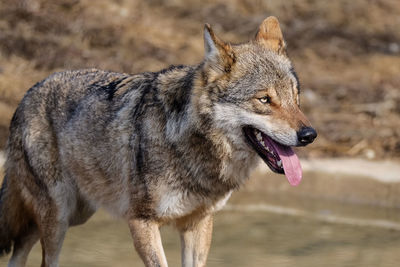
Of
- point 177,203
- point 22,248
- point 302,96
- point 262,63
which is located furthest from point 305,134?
point 302,96

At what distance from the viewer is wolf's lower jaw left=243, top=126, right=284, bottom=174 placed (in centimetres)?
409

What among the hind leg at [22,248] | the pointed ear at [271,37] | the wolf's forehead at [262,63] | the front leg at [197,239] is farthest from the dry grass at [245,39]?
the wolf's forehead at [262,63]

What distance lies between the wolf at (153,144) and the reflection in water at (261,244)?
25.7 inches

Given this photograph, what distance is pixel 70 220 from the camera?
5.04 meters

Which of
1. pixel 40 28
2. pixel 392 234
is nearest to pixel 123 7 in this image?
pixel 40 28

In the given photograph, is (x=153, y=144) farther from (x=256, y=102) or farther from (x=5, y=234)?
(x=5, y=234)

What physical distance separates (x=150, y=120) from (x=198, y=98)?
0.38 metres

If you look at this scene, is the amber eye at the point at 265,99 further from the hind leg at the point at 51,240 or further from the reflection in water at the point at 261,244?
the reflection in water at the point at 261,244

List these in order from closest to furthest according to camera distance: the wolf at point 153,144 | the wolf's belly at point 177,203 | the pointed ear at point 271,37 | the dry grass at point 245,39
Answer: the wolf at point 153,144 < the wolf's belly at point 177,203 < the pointed ear at point 271,37 < the dry grass at point 245,39

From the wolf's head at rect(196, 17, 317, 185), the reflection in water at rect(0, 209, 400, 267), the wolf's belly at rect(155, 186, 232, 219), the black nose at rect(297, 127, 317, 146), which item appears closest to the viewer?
the black nose at rect(297, 127, 317, 146)

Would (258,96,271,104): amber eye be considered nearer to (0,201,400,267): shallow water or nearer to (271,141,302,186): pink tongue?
(271,141,302,186): pink tongue

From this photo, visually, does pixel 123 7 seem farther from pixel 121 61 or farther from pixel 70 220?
pixel 70 220

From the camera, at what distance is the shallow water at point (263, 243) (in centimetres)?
555

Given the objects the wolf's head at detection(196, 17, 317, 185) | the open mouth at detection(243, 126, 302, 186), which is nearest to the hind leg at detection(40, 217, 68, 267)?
the wolf's head at detection(196, 17, 317, 185)
